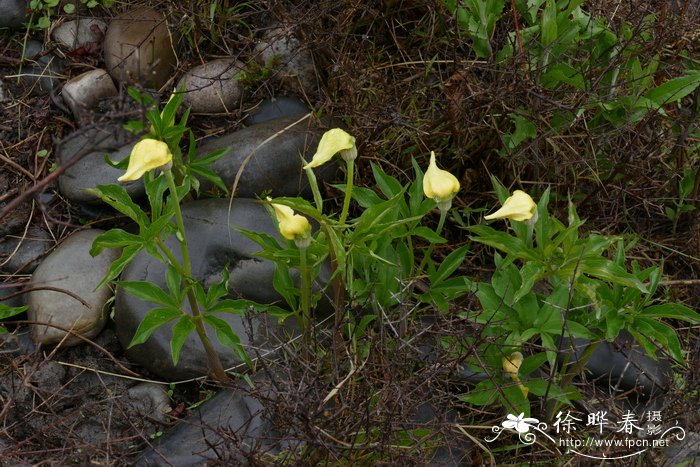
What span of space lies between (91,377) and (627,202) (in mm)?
1833

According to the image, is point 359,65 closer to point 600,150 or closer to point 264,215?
point 264,215

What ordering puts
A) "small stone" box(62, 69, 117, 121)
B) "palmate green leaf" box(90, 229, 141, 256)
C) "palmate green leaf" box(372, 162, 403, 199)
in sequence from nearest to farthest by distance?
1. "palmate green leaf" box(90, 229, 141, 256)
2. "palmate green leaf" box(372, 162, 403, 199)
3. "small stone" box(62, 69, 117, 121)

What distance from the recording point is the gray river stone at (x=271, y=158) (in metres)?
2.63

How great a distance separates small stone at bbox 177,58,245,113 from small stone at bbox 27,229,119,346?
0.67 meters

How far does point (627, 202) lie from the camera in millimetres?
2662

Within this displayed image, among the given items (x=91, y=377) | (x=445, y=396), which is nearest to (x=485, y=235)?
(x=445, y=396)

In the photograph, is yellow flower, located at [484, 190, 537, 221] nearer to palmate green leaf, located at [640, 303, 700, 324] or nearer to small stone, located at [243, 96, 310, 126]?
palmate green leaf, located at [640, 303, 700, 324]

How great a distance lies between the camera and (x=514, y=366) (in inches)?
79.4

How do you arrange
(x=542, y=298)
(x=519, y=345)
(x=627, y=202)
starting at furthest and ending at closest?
(x=627, y=202), (x=542, y=298), (x=519, y=345)

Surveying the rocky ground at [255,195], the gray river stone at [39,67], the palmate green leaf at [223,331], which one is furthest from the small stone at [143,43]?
the palmate green leaf at [223,331]

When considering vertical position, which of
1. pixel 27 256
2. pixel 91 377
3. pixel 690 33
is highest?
pixel 690 33

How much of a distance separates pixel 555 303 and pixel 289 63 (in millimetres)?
1450

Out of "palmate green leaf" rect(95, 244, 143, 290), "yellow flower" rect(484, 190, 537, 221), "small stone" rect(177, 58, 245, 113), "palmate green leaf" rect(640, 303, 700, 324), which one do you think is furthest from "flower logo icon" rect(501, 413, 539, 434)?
"small stone" rect(177, 58, 245, 113)

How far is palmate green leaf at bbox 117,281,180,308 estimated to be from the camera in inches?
80.3
